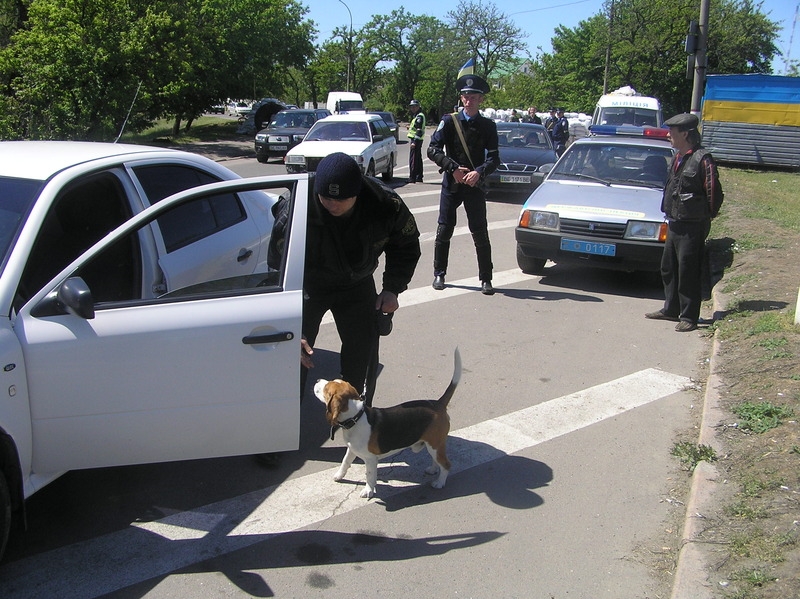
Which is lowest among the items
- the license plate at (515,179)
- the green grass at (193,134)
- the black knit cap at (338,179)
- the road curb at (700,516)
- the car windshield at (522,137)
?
the road curb at (700,516)

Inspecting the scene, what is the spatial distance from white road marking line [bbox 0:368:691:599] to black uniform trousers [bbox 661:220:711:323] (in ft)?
6.83

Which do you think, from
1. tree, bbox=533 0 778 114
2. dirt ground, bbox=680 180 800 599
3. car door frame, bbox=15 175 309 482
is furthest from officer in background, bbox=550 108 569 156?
tree, bbox=533 0 778 114

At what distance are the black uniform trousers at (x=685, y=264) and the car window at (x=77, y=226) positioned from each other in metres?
4.87

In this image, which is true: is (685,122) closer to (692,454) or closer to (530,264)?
(530,264)

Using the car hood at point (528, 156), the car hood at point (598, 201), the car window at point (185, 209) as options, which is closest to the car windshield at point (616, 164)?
the car hood at point (598, 201)

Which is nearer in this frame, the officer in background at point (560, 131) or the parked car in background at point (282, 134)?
the parked car in background at point (282, 134)

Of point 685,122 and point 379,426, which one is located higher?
point 685,122

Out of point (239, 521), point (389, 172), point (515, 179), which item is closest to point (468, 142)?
point (239, 521)

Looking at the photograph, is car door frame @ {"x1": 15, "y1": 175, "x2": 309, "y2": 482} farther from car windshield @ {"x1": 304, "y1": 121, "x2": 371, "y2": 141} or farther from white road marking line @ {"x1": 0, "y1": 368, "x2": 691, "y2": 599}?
car windshield @ {"x1": 304, "y1": 121, "x2": 371, "y2": 141}

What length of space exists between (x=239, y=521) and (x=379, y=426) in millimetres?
853

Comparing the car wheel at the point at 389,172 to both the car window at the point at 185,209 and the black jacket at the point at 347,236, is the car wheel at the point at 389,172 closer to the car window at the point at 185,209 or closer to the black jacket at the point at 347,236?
the car window at the point at 185,209

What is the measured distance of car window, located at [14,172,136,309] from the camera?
353 cm

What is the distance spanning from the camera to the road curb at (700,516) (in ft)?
10.2

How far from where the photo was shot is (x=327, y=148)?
17.4m
